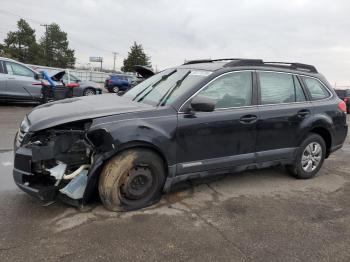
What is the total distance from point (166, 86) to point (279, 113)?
161 cm

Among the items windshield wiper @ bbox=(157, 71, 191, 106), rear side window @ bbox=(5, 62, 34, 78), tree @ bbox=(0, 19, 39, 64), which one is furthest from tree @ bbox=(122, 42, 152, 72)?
windshield wiper @ bbox=(157, 71, 191, 106)

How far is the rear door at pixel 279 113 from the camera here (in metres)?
4.66

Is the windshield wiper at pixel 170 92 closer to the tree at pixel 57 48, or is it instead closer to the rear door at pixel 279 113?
the rear door at pixel 279 113

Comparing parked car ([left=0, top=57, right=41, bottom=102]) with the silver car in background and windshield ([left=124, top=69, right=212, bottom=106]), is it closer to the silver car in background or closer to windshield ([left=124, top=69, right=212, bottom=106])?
the silver car in background

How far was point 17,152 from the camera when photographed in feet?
11.6

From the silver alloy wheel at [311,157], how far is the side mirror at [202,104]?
208 centimetres

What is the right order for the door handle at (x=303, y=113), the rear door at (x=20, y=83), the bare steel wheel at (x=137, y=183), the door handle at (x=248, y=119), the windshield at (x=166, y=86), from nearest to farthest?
1. the bare steel wheel at (x=137, y=183)
2. the windshield at (x=166, y=86)
3. the door handle at (x=248, y=119)
4. the door handle at (x=303, y=113)
5. the rear door at (x=20, y=83)

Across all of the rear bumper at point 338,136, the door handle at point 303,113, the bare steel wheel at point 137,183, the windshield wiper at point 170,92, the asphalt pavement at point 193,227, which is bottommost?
the asphalt pavement at point 193,227

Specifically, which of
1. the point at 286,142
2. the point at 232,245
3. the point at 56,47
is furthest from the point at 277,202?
the point at 56,47

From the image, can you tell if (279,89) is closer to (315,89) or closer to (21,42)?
(315,89)

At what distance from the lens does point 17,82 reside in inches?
475

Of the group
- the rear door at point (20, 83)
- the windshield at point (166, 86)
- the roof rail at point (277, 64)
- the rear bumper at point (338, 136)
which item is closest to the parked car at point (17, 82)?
the rear door at point (20, 83)

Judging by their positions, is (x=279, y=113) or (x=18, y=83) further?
(x=18, y=83)

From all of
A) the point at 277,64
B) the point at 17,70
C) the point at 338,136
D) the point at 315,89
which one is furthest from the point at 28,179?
the point at 17,70
